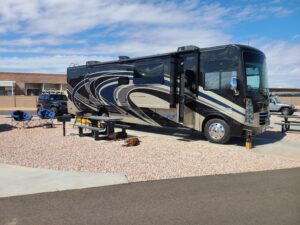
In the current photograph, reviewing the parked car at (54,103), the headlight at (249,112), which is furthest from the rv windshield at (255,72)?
the parked car at (54,103)

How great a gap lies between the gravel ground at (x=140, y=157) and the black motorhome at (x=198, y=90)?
950mm

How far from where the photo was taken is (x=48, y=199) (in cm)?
560

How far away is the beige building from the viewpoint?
178ft

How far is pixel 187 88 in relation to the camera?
40.3ft

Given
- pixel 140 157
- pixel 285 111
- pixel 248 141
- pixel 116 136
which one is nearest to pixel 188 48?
pixel 248 141

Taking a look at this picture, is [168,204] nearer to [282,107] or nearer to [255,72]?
[255,72]

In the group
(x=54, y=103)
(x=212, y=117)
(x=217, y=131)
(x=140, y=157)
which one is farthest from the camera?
(x=54, y=103)

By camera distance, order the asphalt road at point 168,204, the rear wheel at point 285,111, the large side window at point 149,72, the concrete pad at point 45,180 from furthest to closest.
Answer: the rear wheel at point 285,111 < the large side window at point 149,72 < the concrete pad at point 45,180 < the asphalt road at point 168,204

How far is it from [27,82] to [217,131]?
5126 centimetres

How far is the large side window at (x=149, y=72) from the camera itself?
1317 cm

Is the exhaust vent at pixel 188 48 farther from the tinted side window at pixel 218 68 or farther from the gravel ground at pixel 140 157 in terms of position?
the gravel ground at pixel 140 157

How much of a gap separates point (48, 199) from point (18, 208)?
543mm

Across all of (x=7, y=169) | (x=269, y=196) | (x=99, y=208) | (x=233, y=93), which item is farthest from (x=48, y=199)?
(x=233, y=93)

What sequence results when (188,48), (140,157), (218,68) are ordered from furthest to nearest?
(188,48)
(218,68)
(140,157)
